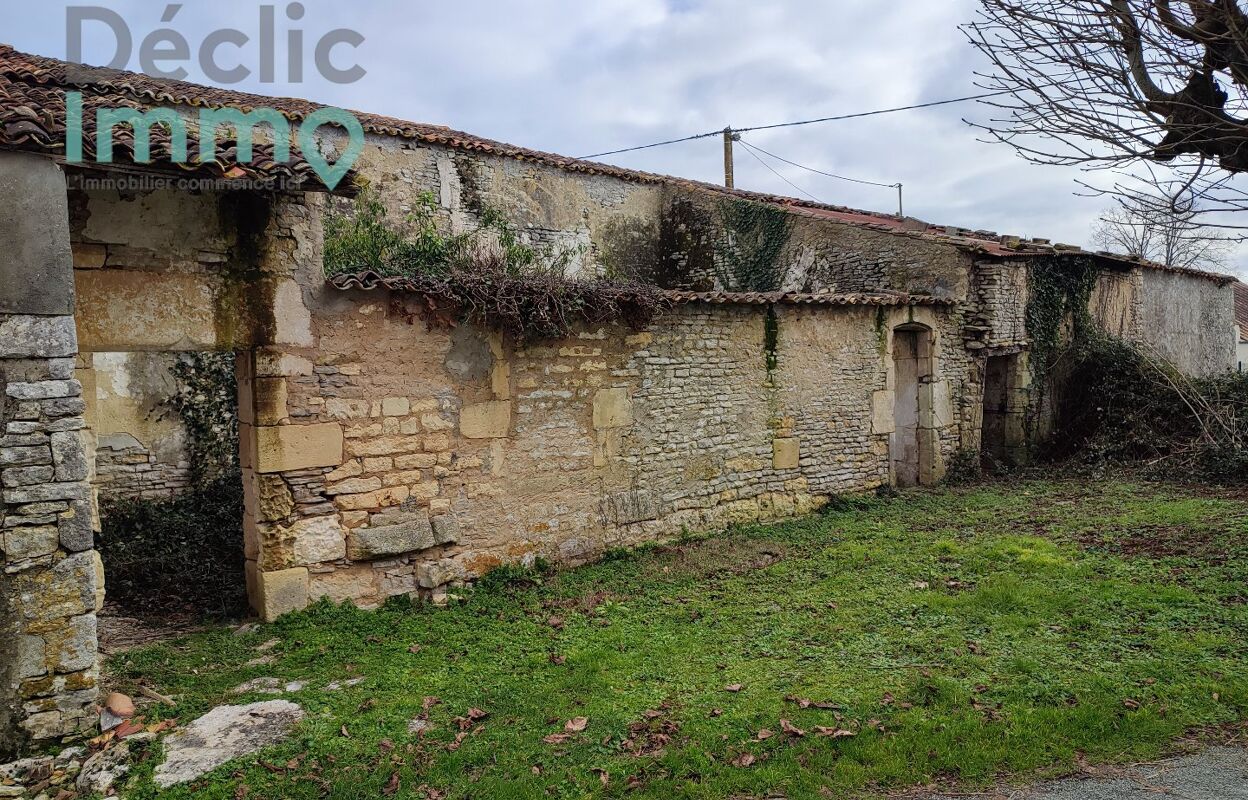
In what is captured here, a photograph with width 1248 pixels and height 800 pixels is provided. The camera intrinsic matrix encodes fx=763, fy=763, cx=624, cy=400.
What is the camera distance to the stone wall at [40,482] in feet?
13.7

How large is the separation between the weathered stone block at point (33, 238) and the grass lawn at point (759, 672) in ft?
8.36

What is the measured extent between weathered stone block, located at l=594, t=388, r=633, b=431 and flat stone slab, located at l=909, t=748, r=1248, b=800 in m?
4.82

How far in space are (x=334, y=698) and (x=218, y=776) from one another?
35.3 inches

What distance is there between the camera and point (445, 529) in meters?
6.81

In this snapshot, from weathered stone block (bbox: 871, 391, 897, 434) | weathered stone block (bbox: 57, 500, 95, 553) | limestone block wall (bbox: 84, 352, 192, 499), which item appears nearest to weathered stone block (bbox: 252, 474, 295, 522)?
weathered stone block (bbox: 57, 500, 95, 553)

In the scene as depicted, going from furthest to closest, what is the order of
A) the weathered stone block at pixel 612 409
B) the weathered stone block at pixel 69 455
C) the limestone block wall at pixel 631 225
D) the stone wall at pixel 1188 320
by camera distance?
the stone wall at pixel 1188 320
the limestone block wall at pixel 631 225
the weathered stone block at pixel 612 409
the weathered stone block at pixel 69 455

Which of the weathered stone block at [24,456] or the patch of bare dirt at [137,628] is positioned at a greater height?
the weathered stone block at [24,456]

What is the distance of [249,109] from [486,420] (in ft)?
22.7

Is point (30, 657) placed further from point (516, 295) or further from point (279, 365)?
point (516, 295)

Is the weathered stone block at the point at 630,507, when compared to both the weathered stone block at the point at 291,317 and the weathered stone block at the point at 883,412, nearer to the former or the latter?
the weathered stone block at the point at 291,317

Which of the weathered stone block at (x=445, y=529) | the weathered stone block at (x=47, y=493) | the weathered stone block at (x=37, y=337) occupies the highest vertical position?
the weathered stone block at (x=37, y=337)

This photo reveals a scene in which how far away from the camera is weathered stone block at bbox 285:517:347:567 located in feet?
20.0

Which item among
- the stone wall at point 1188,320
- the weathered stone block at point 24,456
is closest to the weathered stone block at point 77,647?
the weathered stone block at point 24,456

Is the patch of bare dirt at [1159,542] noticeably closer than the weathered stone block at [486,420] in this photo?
No
